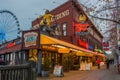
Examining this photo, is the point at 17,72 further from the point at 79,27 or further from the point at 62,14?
the point at 62,14

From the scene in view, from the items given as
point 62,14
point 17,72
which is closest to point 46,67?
point 62,14

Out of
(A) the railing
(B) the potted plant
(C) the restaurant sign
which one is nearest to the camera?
(A) the railing

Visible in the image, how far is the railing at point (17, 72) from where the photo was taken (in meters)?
7.39

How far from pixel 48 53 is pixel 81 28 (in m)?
11.4

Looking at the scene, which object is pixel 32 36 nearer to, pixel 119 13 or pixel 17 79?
pixel 119 13

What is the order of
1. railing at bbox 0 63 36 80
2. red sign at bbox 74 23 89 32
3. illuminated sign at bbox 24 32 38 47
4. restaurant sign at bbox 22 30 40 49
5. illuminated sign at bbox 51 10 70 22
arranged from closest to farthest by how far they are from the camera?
railing at bbox 0 63 36 80 → restaurant sign at bbox 22 30 40 49 → illuminated sign at bbox 24 32 38 47 → red sign at bbox 74 23 89 32 → illuminated sign at bbox 51 10 70 22

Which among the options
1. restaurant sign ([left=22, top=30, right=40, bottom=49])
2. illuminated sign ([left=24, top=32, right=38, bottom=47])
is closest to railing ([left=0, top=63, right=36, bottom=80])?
restaurant sign ([left=22, top=30, right=40, bottom=49])

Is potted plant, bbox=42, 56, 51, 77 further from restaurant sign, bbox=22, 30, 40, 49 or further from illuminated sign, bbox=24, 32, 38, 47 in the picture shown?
illuminated sign, bbox=24, 32, 38, 47

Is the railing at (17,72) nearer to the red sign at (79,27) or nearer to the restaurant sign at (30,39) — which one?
the restaurant sign at (30,39)

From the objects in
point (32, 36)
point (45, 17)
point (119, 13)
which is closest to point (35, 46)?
point (32, 36)

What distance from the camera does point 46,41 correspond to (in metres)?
29.5


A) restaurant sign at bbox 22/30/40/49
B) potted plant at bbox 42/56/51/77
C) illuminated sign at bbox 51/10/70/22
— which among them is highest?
illuminated sign at bbox 51/10/70/22

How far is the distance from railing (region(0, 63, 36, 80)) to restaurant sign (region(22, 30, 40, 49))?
22207 mm

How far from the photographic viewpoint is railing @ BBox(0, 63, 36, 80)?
739cm
